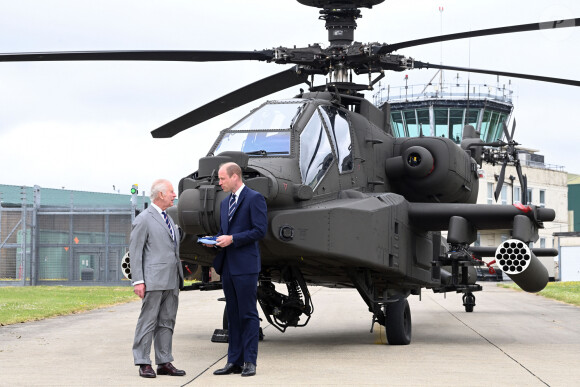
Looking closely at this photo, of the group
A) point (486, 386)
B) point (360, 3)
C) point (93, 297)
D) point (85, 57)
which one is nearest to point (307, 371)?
point (486, 386)

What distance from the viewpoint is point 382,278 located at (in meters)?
12.3

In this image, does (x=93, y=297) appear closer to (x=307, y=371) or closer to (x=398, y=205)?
(x=398, y=205)

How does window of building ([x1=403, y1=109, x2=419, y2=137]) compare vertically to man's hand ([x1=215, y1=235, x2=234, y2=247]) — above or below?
above

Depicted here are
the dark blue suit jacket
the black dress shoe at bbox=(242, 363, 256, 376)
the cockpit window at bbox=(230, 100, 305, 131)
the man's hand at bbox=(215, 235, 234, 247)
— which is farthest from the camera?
the cockpit window at bbox=(230, 100, 305, 131)

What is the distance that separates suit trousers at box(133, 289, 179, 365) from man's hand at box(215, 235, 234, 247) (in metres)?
0.73

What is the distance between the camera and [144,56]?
11.8 meters

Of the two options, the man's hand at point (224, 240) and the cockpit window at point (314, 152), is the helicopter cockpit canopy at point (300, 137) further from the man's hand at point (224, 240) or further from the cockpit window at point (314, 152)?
the man's hand at point (224, 240)

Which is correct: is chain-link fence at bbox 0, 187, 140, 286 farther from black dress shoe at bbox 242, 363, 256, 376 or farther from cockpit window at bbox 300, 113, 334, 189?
black dress shoe at bbox 242, 363, 256, 376

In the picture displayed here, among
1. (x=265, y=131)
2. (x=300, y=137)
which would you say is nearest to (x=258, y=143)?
(x=265, y=131)

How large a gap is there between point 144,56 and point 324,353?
14.2 ft

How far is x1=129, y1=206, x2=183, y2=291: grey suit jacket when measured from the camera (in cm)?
905

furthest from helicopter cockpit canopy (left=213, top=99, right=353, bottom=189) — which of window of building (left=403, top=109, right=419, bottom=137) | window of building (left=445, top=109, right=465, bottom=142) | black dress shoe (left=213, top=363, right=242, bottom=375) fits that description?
window of building (left=445, top=109, right=465, bottom=142)

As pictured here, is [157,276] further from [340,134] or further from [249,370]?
[340,134]

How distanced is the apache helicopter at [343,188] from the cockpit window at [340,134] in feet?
0.06
